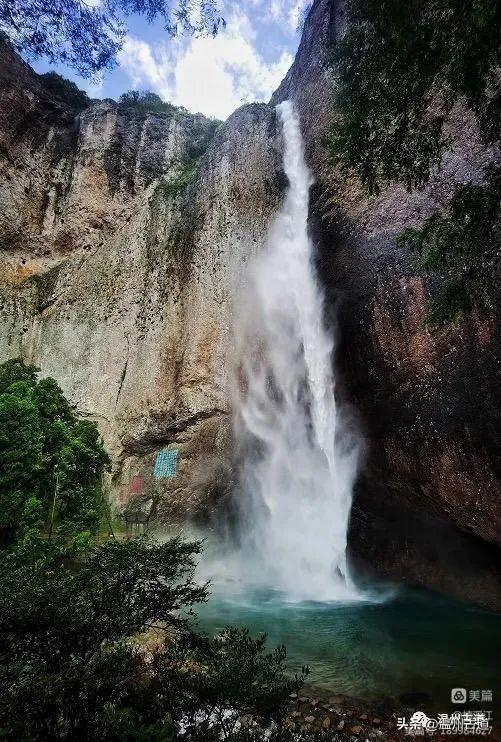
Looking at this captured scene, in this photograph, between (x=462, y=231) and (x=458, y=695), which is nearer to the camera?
(x=458, y=695)

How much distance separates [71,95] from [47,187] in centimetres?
794

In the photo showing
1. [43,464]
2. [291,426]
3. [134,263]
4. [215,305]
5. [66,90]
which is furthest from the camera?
[66,90]

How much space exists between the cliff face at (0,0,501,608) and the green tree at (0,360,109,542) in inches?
144

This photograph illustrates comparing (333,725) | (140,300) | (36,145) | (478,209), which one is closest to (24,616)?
(333,725)

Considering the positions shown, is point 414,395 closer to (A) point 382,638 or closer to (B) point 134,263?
(A) point 382,638

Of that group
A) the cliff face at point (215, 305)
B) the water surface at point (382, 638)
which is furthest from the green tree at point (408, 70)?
the water surface at point (382, 638)

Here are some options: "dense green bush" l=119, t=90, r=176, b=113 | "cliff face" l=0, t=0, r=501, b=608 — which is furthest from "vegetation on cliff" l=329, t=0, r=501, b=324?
"dense green bush" l=119, t=90, r=176, b=113

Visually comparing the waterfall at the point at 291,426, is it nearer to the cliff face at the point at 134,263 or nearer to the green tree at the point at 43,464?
the cliff face at the point at 134,263

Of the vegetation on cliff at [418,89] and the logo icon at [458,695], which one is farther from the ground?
the vegetation on cliff at [418,89]

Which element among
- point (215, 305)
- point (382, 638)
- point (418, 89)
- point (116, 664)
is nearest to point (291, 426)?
point (215, 305)

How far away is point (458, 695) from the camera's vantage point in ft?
18.5

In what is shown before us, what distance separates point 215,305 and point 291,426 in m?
6.21

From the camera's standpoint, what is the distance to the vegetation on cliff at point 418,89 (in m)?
5.03

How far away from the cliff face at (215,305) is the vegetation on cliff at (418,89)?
4272 mm
